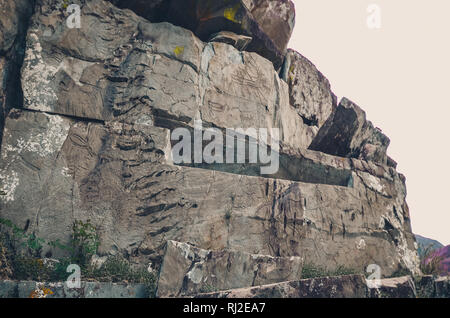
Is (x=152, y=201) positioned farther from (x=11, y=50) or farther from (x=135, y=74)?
(x=11, y=50)

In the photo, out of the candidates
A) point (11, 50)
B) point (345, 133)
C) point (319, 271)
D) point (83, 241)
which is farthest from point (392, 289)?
point (11, 50)

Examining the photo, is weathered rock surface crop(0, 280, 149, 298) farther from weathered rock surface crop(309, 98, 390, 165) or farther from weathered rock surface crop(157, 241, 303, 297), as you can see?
weathered rock surface crop(309, 98, 390, 165)

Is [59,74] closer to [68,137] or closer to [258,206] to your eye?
[68,137]

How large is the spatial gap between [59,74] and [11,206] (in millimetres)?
2758

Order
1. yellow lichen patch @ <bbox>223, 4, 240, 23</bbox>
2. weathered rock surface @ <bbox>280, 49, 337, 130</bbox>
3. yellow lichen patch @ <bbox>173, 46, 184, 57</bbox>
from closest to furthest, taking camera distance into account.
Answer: yellow lichen patch @ <bbox>173, 46, 184, 57</bbox>, yellow lichen patch @ <bbox>223, 4, 240, 23</bbox>, weathered rock surface @ <bbox>280, 49, 337, 130</bbox>

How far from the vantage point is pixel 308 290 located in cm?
634

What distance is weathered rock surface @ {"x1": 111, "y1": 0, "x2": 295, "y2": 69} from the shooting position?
1017cm

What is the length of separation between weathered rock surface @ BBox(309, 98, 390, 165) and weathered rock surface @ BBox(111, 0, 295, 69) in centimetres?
244

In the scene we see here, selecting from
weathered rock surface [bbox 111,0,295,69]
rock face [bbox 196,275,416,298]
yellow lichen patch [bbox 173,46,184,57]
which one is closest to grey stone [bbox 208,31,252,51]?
weathered rock surface [bbox 111,0,295,69]

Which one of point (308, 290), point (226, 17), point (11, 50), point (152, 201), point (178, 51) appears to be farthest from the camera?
point (226, 17)

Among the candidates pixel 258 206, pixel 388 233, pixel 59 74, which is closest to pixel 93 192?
pixel 59 74

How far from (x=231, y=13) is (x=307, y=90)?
12.8 feet

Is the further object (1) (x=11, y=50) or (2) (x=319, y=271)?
(1) (x=11, y=50)

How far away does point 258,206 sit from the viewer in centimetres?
891
